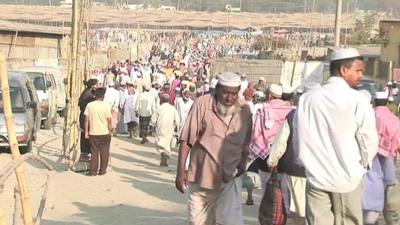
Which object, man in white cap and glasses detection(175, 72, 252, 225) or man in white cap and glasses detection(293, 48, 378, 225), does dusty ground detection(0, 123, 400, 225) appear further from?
man in white cap and glasses detection(293, 48, 378, 225)

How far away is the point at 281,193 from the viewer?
23.1 ft

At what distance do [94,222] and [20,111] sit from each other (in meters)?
7.23

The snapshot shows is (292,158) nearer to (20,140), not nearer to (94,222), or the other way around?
(94,222)

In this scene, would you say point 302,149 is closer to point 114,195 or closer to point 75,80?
point 114,195

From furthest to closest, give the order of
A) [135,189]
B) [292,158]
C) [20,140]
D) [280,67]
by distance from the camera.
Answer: [280,67], [20,140], [135,189], [292,158]

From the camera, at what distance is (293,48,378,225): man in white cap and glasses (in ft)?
16.7

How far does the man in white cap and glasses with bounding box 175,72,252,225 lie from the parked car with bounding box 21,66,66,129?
1623 cm

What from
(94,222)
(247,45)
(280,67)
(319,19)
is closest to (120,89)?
(280,67)

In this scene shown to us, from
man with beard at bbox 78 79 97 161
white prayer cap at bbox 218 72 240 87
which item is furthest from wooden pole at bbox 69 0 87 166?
white prayer cap at bbox 218 72 240 87

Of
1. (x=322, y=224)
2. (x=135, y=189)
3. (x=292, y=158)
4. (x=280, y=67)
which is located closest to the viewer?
(x=322, y=224)

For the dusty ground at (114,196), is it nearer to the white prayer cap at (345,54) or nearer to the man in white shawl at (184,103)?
the man in white shawl at (184,103)

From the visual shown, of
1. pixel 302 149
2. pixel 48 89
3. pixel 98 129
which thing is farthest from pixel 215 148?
pixel 48 89

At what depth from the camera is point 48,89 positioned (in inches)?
918

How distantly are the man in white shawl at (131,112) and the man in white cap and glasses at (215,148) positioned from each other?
14043 millimetres
